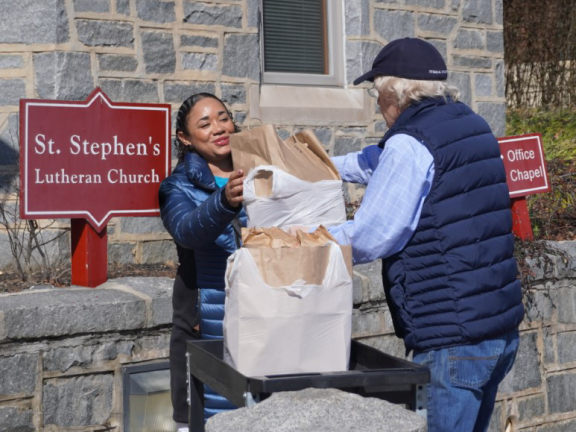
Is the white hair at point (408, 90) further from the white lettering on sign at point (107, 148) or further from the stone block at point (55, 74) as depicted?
the stone block at point (55, 74)

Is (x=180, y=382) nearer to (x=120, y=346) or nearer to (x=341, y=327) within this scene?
(x=120, y=346)

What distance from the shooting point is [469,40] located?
7.68 metres

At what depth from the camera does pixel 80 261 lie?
441 cm

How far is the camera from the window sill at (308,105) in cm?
661

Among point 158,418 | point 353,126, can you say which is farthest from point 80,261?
point 353,126

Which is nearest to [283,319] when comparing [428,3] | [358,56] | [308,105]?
[308,105]

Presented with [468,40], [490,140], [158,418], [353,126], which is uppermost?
[468,40]

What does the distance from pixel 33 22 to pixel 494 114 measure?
395 cm

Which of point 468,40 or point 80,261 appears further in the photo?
point 468,40

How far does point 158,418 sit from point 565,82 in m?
9.50

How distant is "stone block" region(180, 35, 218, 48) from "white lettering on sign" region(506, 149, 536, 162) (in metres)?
2.08

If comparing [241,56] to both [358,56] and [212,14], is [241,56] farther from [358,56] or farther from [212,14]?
[358,56]

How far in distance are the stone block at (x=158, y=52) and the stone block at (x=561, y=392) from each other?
310 cm

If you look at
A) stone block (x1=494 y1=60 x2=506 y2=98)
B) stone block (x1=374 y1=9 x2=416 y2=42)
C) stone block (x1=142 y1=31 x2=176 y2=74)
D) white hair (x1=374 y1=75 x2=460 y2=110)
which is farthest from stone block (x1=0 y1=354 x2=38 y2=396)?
stone block (x1=494 y1=60 x2=506 y2=98)
